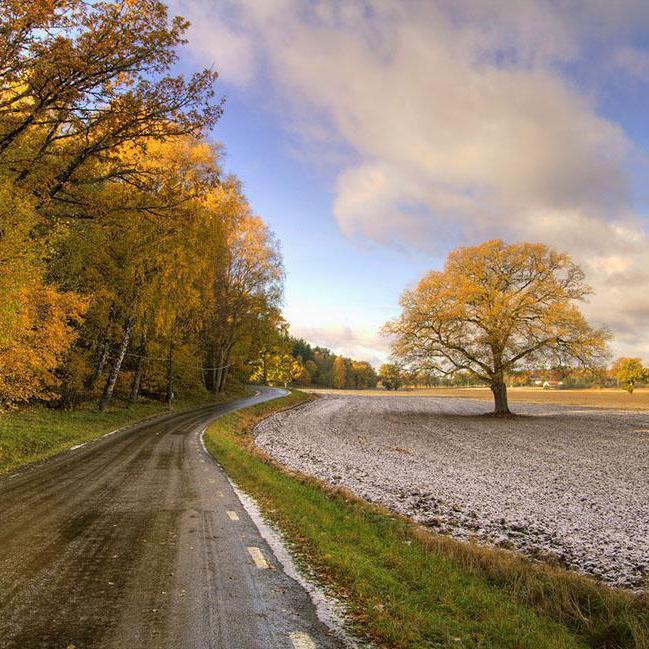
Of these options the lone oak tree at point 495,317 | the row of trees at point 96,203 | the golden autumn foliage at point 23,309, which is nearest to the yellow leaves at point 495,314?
A: the lone oak tree at point 495,317

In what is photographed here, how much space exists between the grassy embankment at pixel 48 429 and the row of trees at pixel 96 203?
1213mm

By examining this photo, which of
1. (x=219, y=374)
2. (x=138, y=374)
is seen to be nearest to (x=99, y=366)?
(x=138, y=374)

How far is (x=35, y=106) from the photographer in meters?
9.82

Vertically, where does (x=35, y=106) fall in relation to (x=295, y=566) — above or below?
above

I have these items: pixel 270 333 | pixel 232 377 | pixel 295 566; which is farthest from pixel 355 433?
pixel 232 377

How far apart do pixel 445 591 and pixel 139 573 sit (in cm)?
386

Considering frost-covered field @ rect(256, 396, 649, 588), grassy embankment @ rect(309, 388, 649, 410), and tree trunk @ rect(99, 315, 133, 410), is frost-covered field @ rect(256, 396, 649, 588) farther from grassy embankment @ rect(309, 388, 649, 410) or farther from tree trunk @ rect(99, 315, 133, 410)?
grassy embankment @ rect(309, 388, 649, 410)

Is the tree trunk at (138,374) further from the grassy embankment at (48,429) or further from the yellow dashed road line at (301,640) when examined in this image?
the yellow dashed road line at (301,640)

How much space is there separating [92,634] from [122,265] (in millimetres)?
23935

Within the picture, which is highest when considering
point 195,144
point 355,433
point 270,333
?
point 195,144

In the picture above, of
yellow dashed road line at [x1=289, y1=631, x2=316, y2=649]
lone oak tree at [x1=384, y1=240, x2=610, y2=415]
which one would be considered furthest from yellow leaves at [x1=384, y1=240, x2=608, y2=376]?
yellow dashed road line at [x1=289, y1=631, x2=316, y2=649]

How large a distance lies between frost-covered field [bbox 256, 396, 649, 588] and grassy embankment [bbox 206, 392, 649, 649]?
193cm

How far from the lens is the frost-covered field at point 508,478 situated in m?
9.69

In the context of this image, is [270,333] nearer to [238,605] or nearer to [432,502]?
[432,502]
